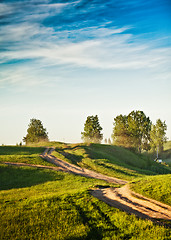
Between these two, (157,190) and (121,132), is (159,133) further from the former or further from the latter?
(157,190)

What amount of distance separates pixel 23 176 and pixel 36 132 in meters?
69.1

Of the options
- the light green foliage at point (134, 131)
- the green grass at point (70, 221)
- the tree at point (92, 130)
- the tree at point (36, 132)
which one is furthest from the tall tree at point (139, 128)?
the green grass at point (70, 221)

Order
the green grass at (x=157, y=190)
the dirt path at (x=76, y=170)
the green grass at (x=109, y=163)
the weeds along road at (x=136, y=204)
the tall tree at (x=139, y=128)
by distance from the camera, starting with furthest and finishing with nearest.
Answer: the tall tree at (x=139, y=128), the green grass at (x=109, y=163), the dirt path at (x=76, y=170), the green grass at (x=157, y=190), the weeds along road at (x=136, y=204)

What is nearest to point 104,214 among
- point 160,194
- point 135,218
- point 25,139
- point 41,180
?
point 135,218

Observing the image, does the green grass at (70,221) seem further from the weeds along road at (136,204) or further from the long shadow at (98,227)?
the weeds along road at (136,204)

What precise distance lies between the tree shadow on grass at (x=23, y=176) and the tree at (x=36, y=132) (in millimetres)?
64643

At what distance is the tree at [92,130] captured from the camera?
331 ft

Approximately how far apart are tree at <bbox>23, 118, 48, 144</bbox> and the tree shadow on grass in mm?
64643

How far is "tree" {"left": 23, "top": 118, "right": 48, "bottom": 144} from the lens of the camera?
98.4 m

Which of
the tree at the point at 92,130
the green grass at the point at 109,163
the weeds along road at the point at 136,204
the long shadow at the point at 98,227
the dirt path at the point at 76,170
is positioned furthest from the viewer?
the tree at the point at 92,130

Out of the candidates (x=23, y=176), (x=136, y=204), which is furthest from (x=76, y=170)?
(x=136, y=204)

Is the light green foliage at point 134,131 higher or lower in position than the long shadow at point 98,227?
higher

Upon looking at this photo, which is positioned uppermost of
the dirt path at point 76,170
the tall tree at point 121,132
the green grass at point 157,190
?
the tall tree at point 121,132

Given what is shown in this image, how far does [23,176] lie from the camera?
31.3 m
